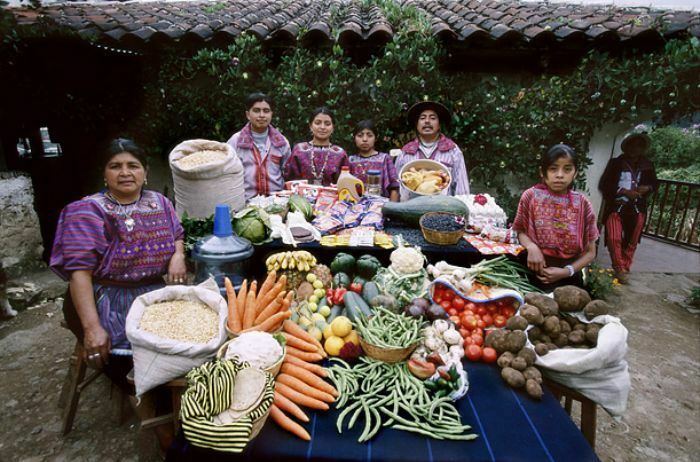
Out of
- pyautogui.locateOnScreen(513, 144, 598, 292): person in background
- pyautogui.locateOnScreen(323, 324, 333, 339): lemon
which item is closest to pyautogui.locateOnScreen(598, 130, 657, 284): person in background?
pyautogui.locateOnScreen(513, 144, 598, 292): person in background

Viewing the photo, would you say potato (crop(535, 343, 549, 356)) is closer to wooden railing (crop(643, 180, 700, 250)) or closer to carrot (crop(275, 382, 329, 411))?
carrot (crop(275, 382, 329, 411))

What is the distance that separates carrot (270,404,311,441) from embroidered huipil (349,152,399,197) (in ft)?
12.3

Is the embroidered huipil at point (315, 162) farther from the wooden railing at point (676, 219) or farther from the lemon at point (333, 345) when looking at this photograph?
the wooden railing at point (676, 219)

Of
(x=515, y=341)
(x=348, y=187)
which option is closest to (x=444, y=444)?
(x=515, y=341)

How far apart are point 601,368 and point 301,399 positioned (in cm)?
186

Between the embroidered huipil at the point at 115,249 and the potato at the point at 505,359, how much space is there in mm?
2550

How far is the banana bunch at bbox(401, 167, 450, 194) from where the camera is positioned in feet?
14.0

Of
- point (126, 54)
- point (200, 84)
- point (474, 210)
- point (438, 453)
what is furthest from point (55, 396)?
point (126, 54)

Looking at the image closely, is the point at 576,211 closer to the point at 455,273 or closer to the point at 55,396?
the point at 455,273

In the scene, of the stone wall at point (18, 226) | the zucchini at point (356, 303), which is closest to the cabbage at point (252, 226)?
the zucchini at point (356, 303)

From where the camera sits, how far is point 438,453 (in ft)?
6.11

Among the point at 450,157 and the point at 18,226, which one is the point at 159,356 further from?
the point at 18,226

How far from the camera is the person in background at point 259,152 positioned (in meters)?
5.09

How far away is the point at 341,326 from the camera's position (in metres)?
2.65
